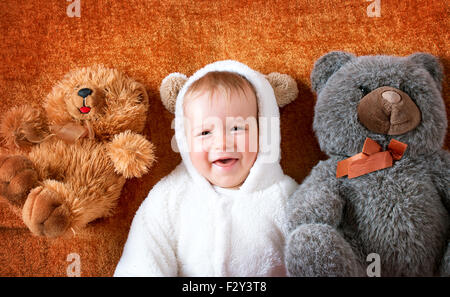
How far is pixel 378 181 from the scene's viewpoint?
2.95 feet

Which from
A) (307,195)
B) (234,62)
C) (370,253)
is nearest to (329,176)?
(307,195)

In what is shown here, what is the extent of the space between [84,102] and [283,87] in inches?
22.2

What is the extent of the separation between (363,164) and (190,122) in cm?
47

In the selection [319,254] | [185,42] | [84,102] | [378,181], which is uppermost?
[185,42]

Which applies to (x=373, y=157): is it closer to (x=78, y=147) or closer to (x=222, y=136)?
(x=222, y=136)

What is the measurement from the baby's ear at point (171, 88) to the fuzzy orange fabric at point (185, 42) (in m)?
0.05

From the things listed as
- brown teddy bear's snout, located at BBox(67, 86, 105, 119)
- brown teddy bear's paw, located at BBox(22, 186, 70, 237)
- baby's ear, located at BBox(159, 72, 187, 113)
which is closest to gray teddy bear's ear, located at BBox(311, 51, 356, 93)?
baby's ear, located at BBox(159, 72, 187, 113)

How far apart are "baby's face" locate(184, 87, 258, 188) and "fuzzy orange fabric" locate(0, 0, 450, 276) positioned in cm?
16

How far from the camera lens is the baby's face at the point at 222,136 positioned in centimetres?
98

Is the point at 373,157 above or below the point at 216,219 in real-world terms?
above

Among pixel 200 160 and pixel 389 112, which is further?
pixel 200 160

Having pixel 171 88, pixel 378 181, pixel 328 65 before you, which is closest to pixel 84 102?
pixel 171 88

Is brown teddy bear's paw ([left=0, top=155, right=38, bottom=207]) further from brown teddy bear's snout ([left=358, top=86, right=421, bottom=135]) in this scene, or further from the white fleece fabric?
brown teddy bear's snout ([left=358, top=86, right=421, bottom=135])

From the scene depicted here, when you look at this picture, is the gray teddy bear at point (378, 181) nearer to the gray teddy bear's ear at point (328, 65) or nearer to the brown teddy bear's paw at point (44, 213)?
the gray teddy bear's ear at point (328, 65)
